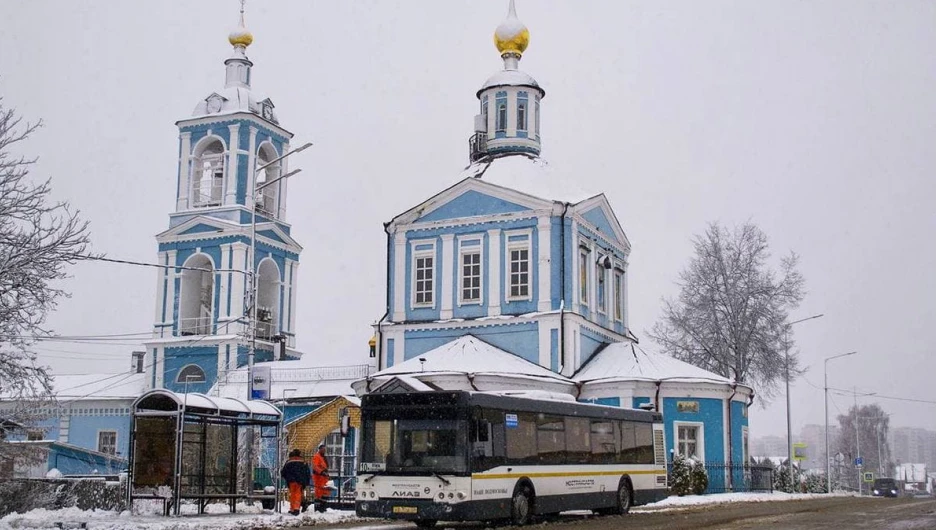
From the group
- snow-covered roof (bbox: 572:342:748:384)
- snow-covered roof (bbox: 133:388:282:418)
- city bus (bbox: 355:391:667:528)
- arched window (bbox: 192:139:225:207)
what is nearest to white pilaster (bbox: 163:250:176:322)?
arched window (bbox: 192:139:225:207)

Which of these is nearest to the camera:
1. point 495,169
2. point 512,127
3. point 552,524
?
point 552,524

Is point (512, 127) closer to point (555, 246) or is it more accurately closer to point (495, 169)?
point (495, 169)

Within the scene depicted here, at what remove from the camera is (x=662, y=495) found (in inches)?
1085

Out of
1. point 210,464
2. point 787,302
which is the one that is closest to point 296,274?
point 787,302

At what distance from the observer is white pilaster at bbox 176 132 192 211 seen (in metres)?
52.1

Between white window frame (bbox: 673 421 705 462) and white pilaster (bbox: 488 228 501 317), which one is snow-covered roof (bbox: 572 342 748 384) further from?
white pilaster (bbox: 488 228 501 317)

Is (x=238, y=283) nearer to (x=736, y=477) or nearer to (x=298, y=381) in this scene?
(x=298, y=381)

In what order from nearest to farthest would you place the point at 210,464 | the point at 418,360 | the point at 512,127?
the point at 210,464 < the point at 418,360 < the point at 512,127

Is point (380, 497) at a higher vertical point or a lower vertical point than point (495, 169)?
lower

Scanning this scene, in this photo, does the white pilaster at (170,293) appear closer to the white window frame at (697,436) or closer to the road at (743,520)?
the white window frame at (697,436)

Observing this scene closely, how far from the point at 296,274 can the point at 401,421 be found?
115 feet

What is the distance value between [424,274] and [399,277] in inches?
38.8

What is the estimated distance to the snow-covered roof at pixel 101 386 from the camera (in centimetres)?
5300

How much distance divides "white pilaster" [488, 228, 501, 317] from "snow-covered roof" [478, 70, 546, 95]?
342 inches
